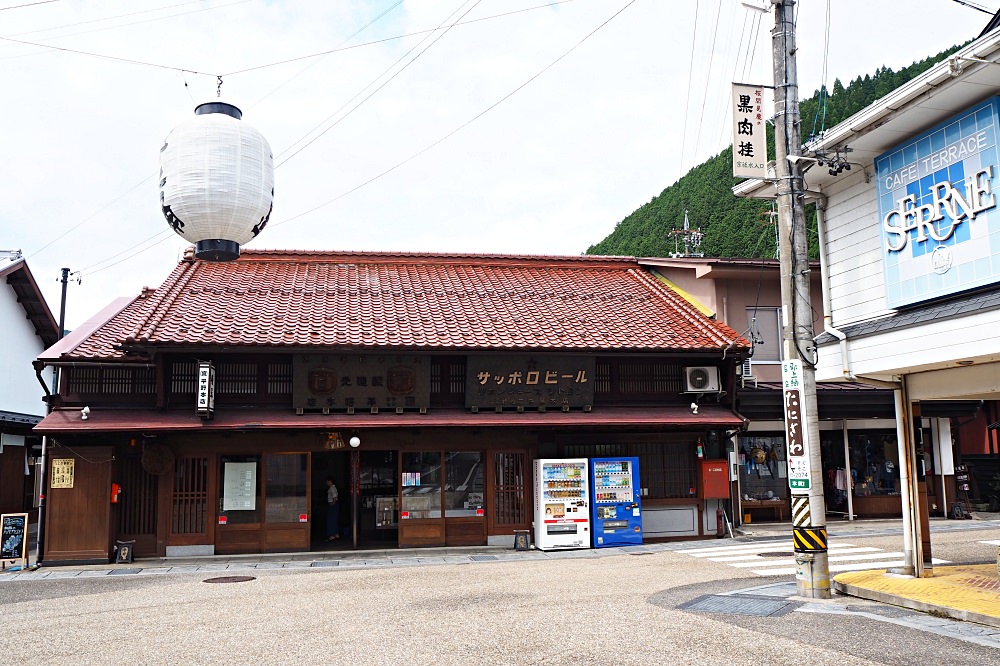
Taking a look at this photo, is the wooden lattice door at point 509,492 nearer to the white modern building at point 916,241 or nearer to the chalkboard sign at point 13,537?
the white modern building at point 916,241

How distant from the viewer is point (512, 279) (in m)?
23.3

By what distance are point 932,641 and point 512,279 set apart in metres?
16.1

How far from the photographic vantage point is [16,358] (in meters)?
26.9

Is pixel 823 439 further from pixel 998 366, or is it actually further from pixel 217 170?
pixel 217 170

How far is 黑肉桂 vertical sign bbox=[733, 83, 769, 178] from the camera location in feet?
38.9

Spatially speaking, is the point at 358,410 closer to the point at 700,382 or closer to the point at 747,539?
the point at 700,382

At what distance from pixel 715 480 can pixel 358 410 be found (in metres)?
8.67

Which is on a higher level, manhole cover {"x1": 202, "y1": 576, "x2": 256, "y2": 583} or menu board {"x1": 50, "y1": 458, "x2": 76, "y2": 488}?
menu board {"x1": 50, "y1": 458, "x2": 76, "y2": 488}

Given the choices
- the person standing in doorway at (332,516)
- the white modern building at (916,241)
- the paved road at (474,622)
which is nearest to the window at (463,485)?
the person standing in doorway at (332,516)

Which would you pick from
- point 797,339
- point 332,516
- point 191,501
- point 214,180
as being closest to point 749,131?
point 797,339

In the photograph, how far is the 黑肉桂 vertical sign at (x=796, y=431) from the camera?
1115cm

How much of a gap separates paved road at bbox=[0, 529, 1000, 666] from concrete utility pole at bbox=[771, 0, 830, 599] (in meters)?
0.72

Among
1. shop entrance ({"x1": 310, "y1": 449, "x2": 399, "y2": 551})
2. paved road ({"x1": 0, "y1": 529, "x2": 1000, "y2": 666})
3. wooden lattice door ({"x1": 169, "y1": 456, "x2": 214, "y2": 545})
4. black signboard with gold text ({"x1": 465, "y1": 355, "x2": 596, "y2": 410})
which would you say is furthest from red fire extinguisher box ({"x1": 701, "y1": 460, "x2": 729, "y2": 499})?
wooden lattice door ({"x1": 169, "y1": 456, "x2": 214, "y2": 545})

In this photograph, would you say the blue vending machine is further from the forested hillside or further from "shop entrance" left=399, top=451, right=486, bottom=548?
the forested hillside
